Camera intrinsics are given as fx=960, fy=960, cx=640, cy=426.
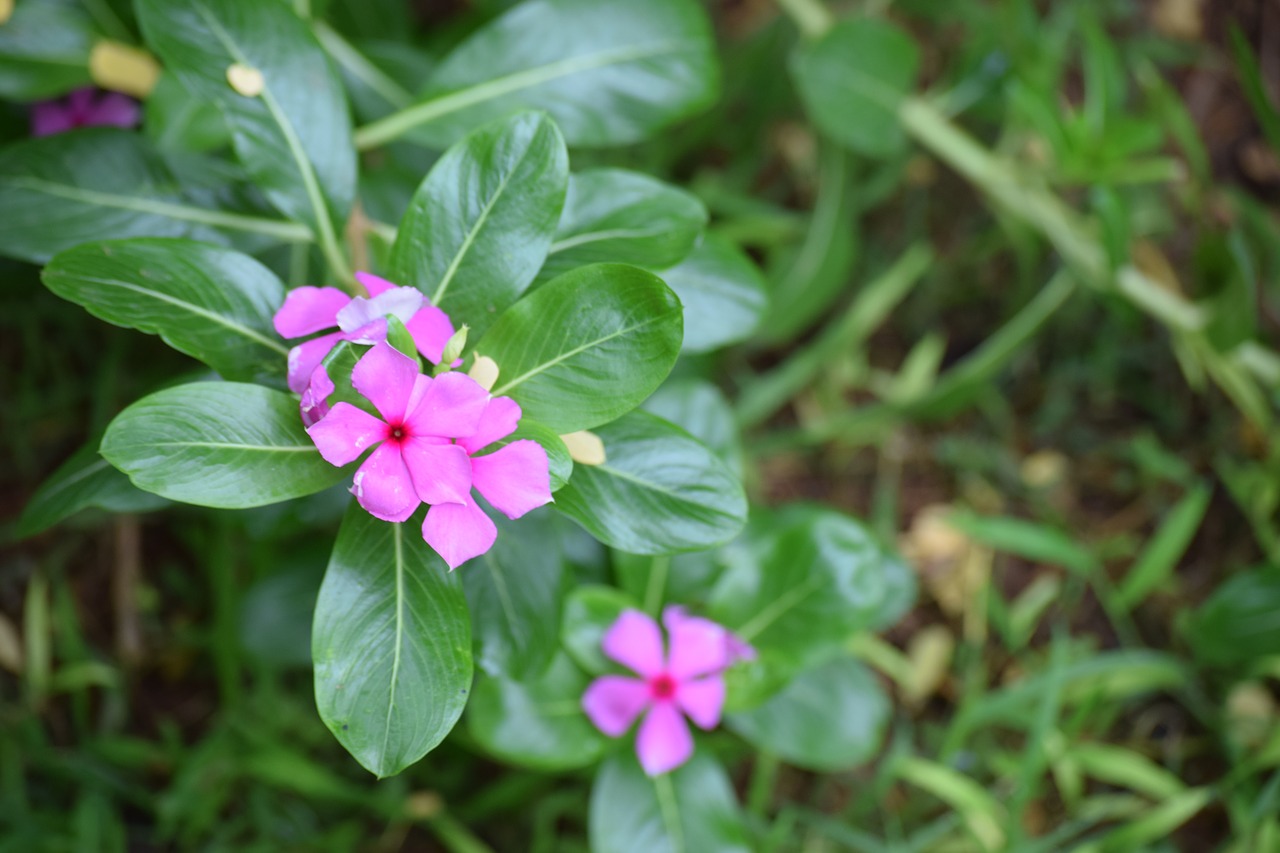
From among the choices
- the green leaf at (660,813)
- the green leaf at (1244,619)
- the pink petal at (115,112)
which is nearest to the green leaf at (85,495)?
the pink petal at (115,112)

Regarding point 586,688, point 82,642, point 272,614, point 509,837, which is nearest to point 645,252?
point 586,688

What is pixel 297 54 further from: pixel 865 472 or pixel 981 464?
pixel 981 464

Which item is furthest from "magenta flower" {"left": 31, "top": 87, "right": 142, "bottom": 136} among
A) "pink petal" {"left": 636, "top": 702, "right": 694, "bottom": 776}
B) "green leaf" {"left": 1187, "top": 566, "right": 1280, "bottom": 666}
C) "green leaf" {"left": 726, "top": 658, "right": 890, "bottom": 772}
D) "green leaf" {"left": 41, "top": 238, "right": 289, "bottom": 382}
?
"green leaf" {"left": 1187, "top": 566, "right": 1280, "bottom": 666}

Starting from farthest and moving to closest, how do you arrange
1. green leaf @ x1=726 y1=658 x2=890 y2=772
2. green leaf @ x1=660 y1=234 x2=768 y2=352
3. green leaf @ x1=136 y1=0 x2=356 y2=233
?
green leaf @ x1=726 y1=658 x2=890 y2=772 < green leaf @ x1=660 y1=234 x2=768 y2=352 < green leaf @ x1=136 y1=0 x2=356 y2=233

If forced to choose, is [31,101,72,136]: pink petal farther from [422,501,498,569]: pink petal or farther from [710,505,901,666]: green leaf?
[710,505,901,666]: green leaf

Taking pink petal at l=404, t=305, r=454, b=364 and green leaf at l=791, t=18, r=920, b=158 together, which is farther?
green leaf at l=791, t=18, r=920, b=158

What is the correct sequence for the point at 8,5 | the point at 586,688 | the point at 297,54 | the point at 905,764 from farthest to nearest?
the point at 905,764, the point at 586,688, the point at 8,5, the point at 297,54

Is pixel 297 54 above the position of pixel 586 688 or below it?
above

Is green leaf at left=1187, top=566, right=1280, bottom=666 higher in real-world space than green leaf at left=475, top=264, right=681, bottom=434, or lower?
lower
